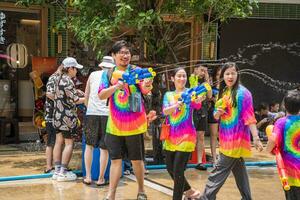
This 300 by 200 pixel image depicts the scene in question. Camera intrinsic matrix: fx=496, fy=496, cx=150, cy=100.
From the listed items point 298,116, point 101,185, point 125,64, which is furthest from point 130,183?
point 298,116

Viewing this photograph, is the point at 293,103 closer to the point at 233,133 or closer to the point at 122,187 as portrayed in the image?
the point at 233,133

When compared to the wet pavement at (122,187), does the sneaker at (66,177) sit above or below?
above

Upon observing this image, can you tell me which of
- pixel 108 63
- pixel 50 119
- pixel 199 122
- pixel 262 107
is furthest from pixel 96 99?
pixel 262 107

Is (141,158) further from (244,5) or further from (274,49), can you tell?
A: (274,49)

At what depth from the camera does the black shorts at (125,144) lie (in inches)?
211

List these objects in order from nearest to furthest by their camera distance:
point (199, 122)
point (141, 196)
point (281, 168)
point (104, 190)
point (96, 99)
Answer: point (281, 168), point (141, 196), point (104, 190), point (96, 99), point (199, 122)

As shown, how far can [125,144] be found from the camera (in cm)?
543

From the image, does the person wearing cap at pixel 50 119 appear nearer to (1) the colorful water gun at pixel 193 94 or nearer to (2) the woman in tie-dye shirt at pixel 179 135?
(2) the woman in tie-dye shirt at pixel 179 135

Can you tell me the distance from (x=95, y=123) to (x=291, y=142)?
293cm

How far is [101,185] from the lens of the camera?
21.3ft

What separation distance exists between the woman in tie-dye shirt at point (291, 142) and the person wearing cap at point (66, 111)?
320 centimetres

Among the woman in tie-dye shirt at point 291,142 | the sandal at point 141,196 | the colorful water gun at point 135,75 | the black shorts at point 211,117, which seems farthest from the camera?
the black shorts at point 211,117

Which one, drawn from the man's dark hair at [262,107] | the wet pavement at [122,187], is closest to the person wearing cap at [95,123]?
the wet pavement at [122,187]

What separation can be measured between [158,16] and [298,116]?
3.16 meters
